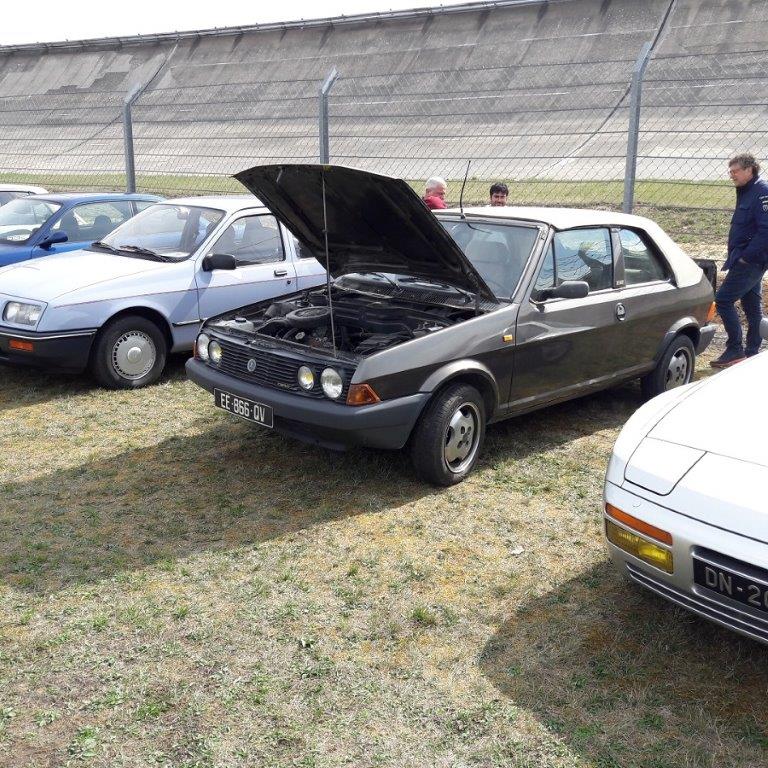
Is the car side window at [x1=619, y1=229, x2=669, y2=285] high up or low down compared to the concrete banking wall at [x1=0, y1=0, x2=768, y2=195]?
down

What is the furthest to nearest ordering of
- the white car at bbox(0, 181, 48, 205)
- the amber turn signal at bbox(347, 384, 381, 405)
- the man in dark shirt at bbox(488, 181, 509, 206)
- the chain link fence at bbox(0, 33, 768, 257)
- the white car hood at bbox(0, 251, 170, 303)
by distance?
the chain link fence at bbox(0, 33, 768, 257), the white car at bbox(0, 181, 48, 205), the man in dark shirt at bbox(488, 181, 509, 206), the white car hood at bbox(0, 251, 170, 303), the amber turn signal at bbox(347, 384, 381, 405)

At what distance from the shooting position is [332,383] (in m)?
4.74

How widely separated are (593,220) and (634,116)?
12.3 feet

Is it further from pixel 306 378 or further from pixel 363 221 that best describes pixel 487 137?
pixel 306 378

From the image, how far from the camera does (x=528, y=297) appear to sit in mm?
5410

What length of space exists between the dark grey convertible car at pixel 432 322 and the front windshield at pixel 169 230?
1.72 metres

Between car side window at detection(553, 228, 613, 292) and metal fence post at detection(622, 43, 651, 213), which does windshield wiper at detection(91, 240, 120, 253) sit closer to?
car side window at detection(553, 228, 613, 292)

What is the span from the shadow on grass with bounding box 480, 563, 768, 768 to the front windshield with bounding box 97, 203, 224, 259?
15.6 feet

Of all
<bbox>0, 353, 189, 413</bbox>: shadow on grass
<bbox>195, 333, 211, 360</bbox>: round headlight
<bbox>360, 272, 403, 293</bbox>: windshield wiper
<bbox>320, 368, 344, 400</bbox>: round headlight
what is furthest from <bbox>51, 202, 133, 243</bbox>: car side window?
<bbox>320, 368, 344, 400</bbox>: round headlight

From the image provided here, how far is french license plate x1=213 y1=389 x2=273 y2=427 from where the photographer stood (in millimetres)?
4977

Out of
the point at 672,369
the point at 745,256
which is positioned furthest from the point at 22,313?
the point at 745,256

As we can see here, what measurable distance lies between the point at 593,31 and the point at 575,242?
26.8m

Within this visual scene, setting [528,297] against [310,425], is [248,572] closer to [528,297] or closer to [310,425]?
[310,425]

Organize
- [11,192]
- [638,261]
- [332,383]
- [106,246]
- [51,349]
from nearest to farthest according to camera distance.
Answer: [332,383] < [638,261] < [51,349] < [106,246] < [11,192]
